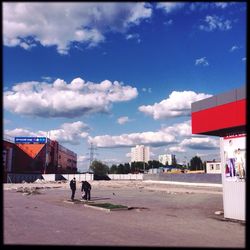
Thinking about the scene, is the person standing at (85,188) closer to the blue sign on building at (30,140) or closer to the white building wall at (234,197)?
the white building wall at (234,197)

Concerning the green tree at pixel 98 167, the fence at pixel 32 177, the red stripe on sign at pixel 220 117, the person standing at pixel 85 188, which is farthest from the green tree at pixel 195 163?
the red stripe on sign at pixel 220 117

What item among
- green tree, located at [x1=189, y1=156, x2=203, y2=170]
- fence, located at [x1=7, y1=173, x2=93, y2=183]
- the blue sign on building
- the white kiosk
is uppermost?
the blue sign on building

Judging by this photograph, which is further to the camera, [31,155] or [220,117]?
[31,155]

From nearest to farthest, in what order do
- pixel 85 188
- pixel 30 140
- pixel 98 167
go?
pixel 85 188 → pixel 30 140 → pixel 98 167

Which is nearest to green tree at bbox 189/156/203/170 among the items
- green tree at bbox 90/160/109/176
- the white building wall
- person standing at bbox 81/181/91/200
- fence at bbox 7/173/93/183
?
green tree at bbox 90/160/109/176

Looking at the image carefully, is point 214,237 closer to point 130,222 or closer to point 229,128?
point 130,222

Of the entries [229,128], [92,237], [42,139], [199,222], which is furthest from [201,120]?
[42,139]

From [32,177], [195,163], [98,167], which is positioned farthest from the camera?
[195,163]

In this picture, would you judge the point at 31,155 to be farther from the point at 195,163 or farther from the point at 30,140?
the point at 195,163

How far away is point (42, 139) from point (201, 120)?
9471cm

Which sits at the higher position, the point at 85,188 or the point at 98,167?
the point at 85,188

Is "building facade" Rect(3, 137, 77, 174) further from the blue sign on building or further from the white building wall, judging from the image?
the white building wall

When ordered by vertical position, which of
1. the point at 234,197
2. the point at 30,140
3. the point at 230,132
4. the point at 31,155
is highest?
the point at 30,140

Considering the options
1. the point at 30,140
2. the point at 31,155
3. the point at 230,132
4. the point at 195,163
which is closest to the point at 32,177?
the point at 31,155
